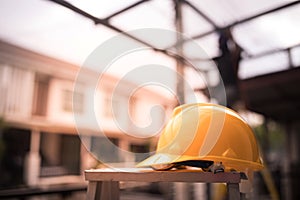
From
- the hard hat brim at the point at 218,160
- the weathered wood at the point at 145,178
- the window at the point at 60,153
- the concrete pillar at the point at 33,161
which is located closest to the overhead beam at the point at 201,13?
the hard hat brim at the point at 218,160

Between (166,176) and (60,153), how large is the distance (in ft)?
34.4

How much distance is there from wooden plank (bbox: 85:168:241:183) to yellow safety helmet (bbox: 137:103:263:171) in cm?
8

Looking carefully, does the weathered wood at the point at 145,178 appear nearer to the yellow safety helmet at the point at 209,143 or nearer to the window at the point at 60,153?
the yellow safety helmet at the point at 209,143

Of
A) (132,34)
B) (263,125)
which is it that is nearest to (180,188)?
(132,34)

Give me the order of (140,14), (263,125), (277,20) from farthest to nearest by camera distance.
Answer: (263,125)
(277,20)
(140,14)

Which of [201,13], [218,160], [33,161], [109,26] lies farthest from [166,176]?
[33,161]

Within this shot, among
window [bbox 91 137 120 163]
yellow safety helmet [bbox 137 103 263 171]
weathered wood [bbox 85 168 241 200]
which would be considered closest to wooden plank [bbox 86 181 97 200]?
weathered wood [bbox 85 168 241 200]

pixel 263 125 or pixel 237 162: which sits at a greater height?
pixel 263 125

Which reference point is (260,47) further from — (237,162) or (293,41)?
(237,162)

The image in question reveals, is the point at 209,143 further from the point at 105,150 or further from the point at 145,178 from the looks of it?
the point at 105,150

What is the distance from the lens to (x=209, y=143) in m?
1.17

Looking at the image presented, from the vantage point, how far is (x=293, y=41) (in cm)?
262

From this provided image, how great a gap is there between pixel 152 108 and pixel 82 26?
38.3 inches

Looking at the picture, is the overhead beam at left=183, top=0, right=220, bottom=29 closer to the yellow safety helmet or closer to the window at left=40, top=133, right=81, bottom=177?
the yellow safety helmet
